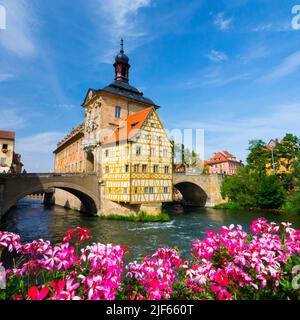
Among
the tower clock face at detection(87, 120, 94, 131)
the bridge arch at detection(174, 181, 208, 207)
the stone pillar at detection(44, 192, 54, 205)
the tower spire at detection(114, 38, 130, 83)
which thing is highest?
the tower spire at detection(114, 38, 130, 83)

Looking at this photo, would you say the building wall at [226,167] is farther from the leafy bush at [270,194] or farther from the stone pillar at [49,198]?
the stone pillar at [49,198]

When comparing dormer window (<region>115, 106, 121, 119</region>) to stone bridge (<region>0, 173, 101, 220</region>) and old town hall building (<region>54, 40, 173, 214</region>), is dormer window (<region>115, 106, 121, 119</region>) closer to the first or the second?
old town hall building (<region>54, 40, 173, 214</region>)

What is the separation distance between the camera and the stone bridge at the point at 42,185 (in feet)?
48.8

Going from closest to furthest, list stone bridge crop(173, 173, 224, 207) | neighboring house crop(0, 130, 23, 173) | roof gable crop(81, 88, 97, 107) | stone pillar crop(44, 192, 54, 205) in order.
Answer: roof gable crop(81, 88, 97, 107)
stone bridge crop(173, 173, 224, 207)
neighboring house crop(0, 130, 23, 173)
stone pillar crop(44, 192, 54, 205)

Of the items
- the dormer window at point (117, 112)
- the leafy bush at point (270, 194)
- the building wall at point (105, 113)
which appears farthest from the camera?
the leafy bush at point (270, 194)

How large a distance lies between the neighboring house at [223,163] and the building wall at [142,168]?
36.8 m

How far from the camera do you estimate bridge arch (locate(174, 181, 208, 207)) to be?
30562mm

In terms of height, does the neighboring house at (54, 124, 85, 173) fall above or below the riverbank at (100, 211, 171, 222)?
above

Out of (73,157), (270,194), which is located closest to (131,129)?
(73,157)

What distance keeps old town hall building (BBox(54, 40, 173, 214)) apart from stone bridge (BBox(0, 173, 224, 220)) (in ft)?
3.90

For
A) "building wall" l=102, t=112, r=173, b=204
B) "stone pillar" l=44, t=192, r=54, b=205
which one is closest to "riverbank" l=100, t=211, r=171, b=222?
"building wall" l=102, t=112, r=173, b=204

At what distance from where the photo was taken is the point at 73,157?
3198 cm

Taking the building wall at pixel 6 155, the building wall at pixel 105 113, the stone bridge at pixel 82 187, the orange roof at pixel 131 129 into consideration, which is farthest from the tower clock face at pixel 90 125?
the building wall at pixel 6 155

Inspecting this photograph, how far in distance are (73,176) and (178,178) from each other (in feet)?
45.5
